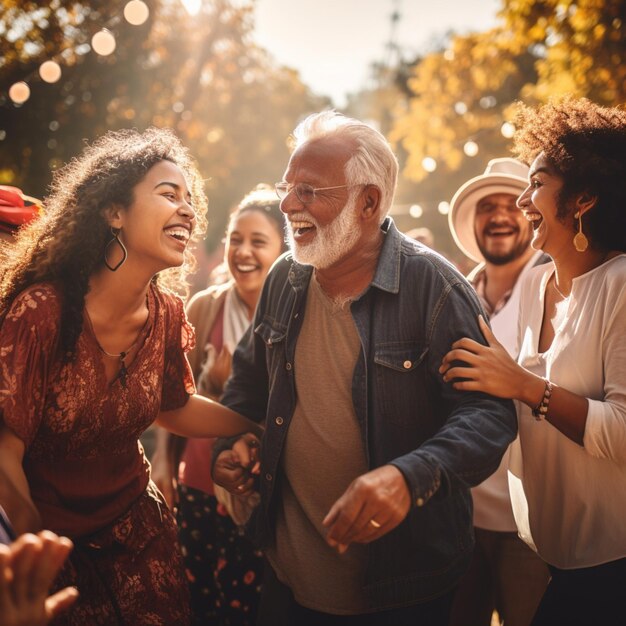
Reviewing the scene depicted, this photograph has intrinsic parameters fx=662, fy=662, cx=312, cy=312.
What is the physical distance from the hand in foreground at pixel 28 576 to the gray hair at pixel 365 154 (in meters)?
1.89

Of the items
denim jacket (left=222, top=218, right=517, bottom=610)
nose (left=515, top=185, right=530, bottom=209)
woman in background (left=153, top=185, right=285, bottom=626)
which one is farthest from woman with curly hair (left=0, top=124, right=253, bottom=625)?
nose (left=515, top=185, right=530, bottom=209)

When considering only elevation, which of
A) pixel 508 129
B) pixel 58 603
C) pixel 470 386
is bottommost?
pixel 58 603

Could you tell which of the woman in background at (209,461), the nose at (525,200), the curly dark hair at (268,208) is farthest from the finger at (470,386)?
the curly dark hair at (268,208)

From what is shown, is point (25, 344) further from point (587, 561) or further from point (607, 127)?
point (607, 127)

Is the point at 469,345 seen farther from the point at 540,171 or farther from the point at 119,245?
the point at 119,245

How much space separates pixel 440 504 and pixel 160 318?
1514mm

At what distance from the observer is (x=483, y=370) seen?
238cm

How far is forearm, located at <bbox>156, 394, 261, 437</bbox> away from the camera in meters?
3.28

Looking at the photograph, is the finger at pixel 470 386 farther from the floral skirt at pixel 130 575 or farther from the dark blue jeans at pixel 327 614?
the floral skirt at pixel 130 575

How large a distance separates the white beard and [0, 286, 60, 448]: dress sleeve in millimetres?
1075

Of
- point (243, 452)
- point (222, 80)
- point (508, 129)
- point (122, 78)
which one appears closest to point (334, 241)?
point (243, 452)

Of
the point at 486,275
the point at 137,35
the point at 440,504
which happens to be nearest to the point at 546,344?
the point at 440,504

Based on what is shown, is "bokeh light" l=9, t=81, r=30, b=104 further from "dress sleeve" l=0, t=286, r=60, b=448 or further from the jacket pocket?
the jacket pocket

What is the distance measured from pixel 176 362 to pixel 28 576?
169cm
